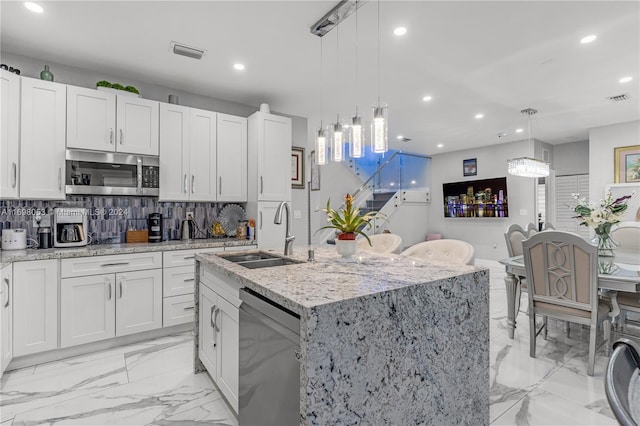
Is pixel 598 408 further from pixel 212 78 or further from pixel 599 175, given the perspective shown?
pixel 599 175

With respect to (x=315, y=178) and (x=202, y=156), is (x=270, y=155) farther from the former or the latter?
(x=315, y=178)

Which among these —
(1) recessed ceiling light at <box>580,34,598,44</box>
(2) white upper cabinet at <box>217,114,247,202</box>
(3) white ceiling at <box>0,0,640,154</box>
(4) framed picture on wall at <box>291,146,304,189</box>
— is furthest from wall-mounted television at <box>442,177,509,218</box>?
(2) white upper cabinet at <box>217,114,247,202</box>

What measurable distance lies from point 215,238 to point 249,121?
61.0 inches

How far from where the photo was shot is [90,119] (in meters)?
3.24

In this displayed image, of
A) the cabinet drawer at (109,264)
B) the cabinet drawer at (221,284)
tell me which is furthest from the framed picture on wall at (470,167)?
the cabinet drawer at (221,284)

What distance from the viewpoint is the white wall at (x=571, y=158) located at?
23.7 ft

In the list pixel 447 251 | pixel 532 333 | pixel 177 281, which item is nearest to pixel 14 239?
pixel 177 281

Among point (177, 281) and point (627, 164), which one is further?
point (627, 164)

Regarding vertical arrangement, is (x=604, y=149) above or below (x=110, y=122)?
above

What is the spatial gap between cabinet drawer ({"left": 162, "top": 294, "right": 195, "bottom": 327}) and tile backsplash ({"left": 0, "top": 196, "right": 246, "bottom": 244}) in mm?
850

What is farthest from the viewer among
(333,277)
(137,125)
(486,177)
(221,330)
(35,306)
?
(486,177)

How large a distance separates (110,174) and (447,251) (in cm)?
332

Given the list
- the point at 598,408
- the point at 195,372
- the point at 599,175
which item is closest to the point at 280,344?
the point at 195,372

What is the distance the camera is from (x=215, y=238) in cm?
411
